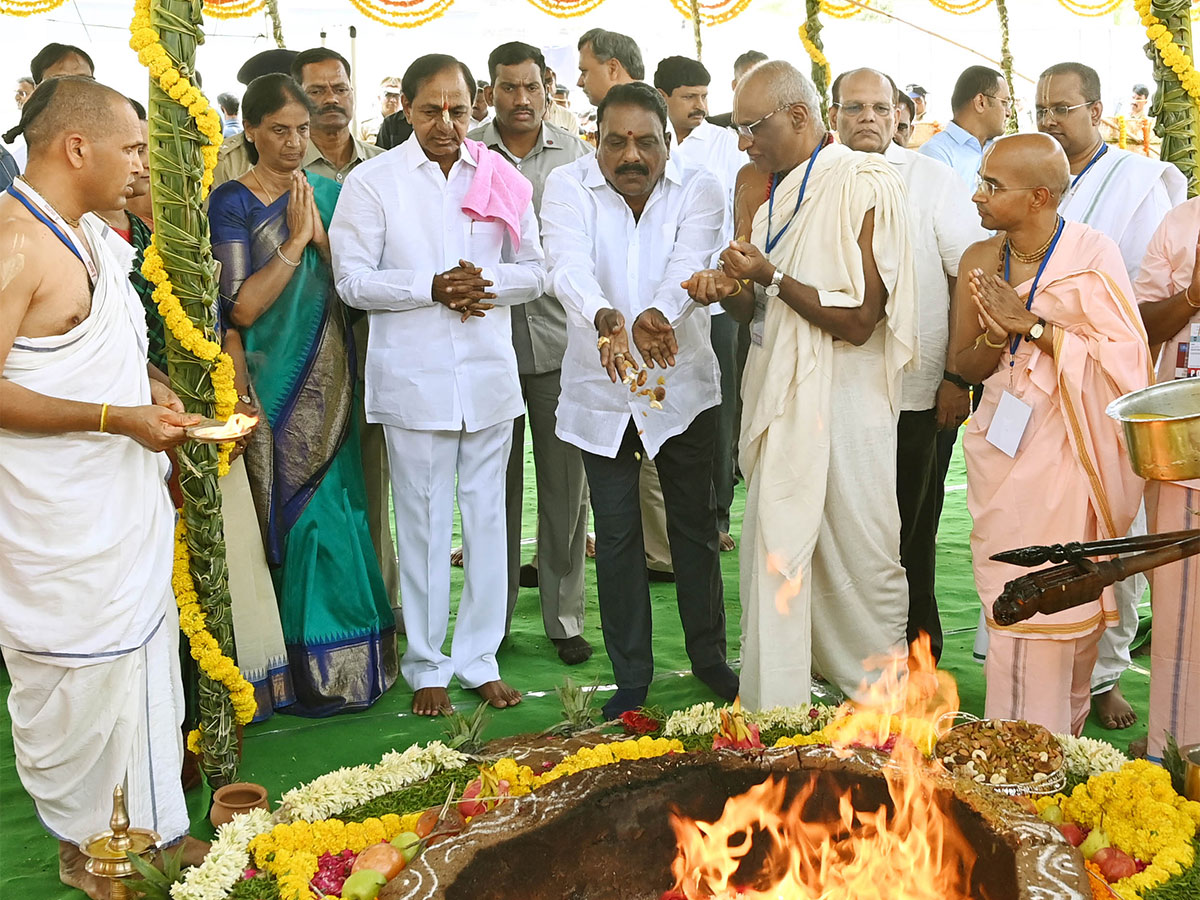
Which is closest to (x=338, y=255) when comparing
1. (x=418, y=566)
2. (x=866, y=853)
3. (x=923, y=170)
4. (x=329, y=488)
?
(x=329, y=488)

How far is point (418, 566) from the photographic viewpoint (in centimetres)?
452

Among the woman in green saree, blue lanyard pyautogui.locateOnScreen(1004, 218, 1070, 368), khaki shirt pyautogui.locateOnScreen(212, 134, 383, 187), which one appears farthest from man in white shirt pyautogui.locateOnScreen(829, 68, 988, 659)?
khaki shirt pyautogui.locateOnScreen(212, 134, 383, 187)

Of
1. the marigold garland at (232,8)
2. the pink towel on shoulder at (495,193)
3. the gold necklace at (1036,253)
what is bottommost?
the gold necklace at (1036,253)

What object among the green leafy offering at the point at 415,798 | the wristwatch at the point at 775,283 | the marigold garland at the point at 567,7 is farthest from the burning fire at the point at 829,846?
the marigold garland at the point at 567,7

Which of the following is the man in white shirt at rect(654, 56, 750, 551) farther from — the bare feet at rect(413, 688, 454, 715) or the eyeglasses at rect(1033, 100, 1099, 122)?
the bare feet at rect(413, 688, 454, 715)

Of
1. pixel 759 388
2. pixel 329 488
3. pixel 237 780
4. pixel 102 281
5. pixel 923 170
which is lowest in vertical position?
pixel 237 780

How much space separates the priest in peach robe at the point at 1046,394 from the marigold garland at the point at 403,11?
8.24m

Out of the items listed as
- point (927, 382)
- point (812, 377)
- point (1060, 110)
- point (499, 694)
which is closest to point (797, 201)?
point (812, 377)

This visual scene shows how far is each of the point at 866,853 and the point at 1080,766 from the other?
2.86 feet

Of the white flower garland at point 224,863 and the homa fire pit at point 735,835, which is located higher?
the homa fire pit at point 735,835

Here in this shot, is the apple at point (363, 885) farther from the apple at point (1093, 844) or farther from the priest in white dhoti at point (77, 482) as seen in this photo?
the apple at point (1093, 844)

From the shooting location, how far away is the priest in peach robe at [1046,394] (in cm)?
359

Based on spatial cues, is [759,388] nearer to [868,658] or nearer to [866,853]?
[868,658]

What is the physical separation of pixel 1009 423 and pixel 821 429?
631 millimetres
